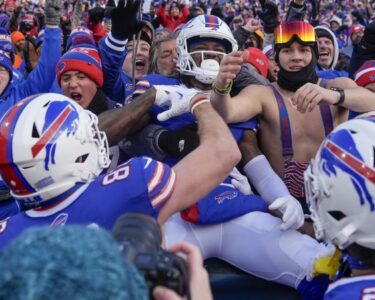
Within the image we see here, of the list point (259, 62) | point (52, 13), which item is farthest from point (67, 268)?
point (259, 62)

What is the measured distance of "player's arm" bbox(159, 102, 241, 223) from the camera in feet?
6.72

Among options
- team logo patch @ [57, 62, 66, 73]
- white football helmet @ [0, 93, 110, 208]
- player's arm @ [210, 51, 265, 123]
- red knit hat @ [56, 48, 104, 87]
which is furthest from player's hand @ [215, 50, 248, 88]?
team logo patch @ [57, 62, 66, 73]

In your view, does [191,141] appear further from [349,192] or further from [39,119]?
[349,192]

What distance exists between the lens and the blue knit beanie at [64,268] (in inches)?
33.6

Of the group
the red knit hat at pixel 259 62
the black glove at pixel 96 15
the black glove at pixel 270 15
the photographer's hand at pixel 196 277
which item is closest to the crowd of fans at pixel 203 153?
the photographer's hand at pixel 196 277

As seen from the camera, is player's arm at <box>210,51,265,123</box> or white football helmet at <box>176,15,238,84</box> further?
white football helmet at <box>176,15,238,84</box>

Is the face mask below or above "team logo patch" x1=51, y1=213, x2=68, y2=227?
above

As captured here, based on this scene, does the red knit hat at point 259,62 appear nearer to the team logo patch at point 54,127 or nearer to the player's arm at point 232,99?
the player's arm at point 232,99

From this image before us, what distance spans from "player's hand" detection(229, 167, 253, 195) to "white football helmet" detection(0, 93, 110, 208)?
0.96 meters

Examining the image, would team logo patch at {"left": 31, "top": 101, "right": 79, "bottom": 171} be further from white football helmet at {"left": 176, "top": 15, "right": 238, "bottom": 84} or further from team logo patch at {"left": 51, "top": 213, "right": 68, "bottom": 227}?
white football helmet at {"left": 176, "top": 15, "right": 238, "bottom": 84}

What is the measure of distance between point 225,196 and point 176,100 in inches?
19.2

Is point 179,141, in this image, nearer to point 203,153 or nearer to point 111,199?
point 203,153

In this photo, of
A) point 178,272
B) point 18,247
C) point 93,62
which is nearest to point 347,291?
point 178,272

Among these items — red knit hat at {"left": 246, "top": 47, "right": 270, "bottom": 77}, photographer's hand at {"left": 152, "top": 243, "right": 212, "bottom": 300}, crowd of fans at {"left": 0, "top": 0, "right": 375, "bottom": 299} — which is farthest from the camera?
red knit hat at {"left": 246, "top": 47, "right": 270, "bottom": 77}
